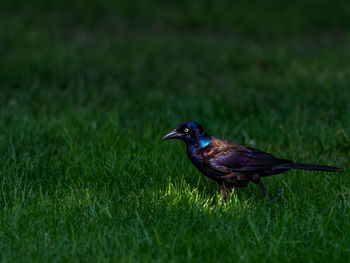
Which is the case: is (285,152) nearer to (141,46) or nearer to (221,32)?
(141,46)

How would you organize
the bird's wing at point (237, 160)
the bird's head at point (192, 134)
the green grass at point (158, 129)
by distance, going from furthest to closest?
1. the bird's head at point (192, 134)
2. the bird's wing at point (237, 160)
3. the green grass at point (158, 129)

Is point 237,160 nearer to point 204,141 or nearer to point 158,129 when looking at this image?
point 204,141

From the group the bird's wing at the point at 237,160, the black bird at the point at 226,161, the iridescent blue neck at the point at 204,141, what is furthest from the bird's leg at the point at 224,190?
the iridescent blue neck at the point at 204,141

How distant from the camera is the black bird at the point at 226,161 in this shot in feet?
14.4

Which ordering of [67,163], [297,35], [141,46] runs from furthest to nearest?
[297,35] → [141,46] → [67,163]

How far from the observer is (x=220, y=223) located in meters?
3.89

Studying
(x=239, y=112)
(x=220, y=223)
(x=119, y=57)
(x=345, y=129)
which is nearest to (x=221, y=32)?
(x=119, y=57)

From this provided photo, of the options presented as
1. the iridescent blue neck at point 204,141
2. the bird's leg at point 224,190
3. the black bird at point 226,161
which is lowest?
the bird's leg at point 224,190

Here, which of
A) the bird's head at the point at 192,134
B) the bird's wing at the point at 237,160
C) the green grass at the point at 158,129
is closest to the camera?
the green grass at the point at 158,129

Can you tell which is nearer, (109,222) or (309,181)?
(109,222)

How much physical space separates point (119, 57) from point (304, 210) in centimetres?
715

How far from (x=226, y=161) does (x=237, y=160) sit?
11 centimetres

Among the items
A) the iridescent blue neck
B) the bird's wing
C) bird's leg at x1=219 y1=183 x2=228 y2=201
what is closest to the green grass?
bird's leg at x1=219 y1=183 x2=228 y2=201

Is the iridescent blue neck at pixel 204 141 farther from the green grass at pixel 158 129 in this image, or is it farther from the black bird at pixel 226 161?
the green grass at pixel 158 129
